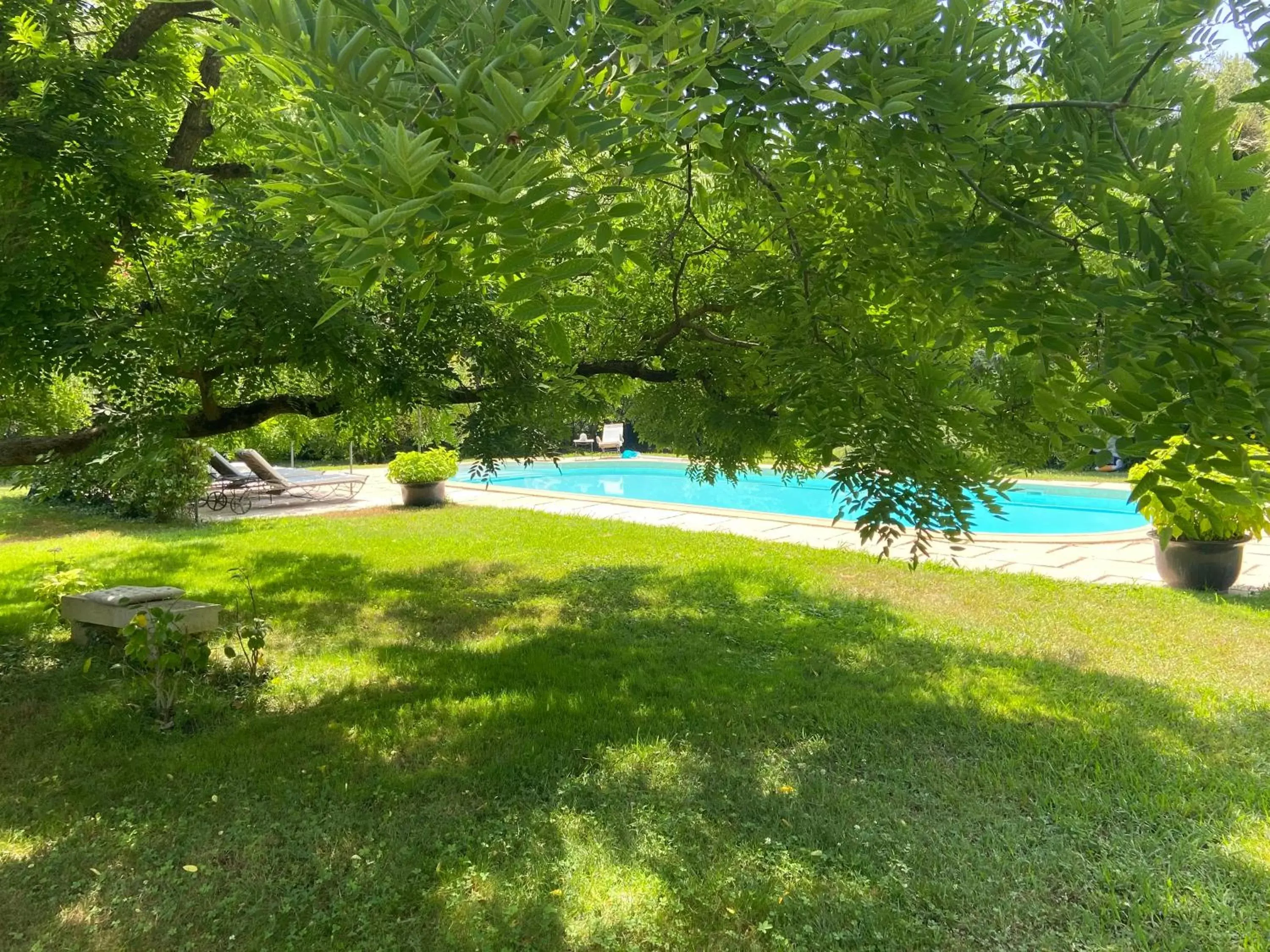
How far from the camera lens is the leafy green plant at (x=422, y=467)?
15.2 m

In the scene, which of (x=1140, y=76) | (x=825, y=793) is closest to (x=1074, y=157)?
(x=1140, y=76)

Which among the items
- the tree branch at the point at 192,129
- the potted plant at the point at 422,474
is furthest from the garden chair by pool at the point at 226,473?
the tree branch at the point at 192,129

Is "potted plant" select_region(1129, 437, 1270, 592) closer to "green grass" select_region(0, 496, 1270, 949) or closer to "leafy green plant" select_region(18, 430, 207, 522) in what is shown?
"green grass" select_region(0, 496, 1270, 949)

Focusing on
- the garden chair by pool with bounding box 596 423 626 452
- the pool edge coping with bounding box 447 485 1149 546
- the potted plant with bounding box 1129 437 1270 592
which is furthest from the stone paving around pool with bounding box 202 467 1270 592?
the garden chair by pool with bounding box 596 423 626 452

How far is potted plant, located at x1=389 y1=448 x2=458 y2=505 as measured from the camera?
15250 mm

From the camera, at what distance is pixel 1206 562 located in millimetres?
7594

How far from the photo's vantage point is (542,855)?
3.33 metres

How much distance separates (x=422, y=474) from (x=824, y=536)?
26.6 ft

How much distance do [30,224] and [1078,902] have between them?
217 inches

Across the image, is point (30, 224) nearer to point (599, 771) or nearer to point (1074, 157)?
point (599, 771)

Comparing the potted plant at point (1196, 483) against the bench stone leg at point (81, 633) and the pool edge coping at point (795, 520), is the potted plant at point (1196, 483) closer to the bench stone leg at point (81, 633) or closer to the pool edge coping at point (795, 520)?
the pool edge coping at point (795, 520)

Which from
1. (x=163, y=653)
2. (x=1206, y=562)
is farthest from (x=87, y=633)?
(x=1206, y=562)

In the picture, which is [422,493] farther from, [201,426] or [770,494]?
[201,426]

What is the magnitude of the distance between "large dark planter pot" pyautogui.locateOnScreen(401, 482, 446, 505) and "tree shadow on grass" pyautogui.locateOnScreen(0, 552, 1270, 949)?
9800mm
